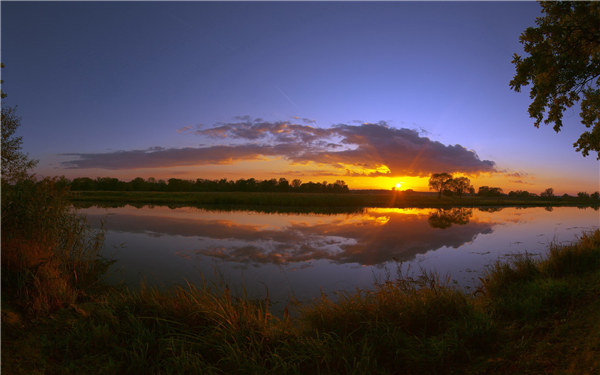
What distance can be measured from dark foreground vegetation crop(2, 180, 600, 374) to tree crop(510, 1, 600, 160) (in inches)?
173

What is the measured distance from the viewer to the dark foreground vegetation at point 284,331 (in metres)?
3.88

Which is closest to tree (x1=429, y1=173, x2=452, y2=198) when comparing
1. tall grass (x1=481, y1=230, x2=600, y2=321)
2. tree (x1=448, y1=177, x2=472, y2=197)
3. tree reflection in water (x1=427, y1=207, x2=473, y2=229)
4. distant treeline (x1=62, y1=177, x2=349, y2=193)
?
tree (x1=448, y1=177, x2=472, y2=197)

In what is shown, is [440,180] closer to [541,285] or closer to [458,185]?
[458,185]

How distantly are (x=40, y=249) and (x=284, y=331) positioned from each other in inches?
228

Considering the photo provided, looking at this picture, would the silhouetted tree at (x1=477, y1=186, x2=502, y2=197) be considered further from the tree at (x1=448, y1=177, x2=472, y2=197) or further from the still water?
the still water

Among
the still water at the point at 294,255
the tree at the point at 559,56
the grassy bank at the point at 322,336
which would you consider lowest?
the still water at the point at 294,255

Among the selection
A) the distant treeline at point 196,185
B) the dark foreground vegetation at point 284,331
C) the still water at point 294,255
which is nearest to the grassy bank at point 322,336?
the dark foreground vegetation at point 284,331

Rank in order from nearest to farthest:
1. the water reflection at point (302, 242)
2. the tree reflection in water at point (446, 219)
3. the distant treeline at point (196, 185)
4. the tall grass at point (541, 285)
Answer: the tall grass at point (541, 285), the water reflection at point (302, 242), the tree reflection in water at point (446, 219), the distant treeline at point (196, 185)

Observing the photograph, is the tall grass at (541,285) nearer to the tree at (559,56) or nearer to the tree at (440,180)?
the tree at (559,56)

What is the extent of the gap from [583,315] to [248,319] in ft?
17.4

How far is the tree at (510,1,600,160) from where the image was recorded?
240 inches

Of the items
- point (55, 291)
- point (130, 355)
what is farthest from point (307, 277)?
point (55, 291)

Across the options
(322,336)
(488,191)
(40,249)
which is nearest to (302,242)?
(322,336)

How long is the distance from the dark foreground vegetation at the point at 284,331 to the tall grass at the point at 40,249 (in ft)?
0.09
